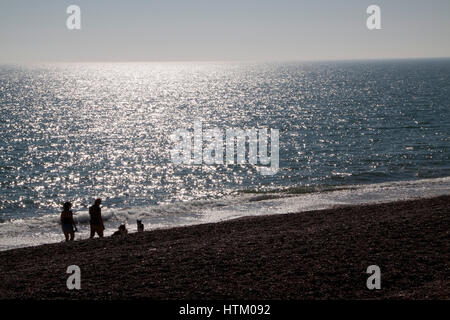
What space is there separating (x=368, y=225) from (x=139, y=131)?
170 feet

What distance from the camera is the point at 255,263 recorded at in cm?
1286

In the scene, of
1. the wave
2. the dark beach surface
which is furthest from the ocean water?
the dark beach surface

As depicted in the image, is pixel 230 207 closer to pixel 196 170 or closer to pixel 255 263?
pixel 196 170

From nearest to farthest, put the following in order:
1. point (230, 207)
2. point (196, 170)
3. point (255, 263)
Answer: point (255, 263), point (230, 207), point (196, 170)

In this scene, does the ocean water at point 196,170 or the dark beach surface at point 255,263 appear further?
the ocean water at point 196,170

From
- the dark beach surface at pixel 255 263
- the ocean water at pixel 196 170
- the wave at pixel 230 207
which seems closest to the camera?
the dark beach surface at pixel 255 263

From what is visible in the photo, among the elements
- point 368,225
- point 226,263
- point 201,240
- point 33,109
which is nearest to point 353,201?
point 368,225

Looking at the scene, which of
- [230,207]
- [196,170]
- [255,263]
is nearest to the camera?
[255,263]

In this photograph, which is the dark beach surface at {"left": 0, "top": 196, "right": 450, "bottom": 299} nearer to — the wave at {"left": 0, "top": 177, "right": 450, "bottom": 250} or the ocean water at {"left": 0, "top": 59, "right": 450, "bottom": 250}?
the wave at {"left": 0, "top": 177, "right": 450, "bottom": 250}

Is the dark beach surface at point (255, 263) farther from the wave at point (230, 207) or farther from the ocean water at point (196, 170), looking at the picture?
the ocean water at point (196, 170)

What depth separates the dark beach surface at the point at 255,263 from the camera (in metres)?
10.9

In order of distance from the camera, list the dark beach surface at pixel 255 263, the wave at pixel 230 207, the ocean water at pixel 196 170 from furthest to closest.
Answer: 1. the ocean water at pixel 196 170
2. the wave at pixel 230 207
3. the dark beach surface at pixel 255 263

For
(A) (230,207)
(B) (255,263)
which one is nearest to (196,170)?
(A) (230,207)

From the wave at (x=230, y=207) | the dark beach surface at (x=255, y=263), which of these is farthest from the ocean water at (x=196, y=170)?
the dark beach surface at (x=255, y=263)
